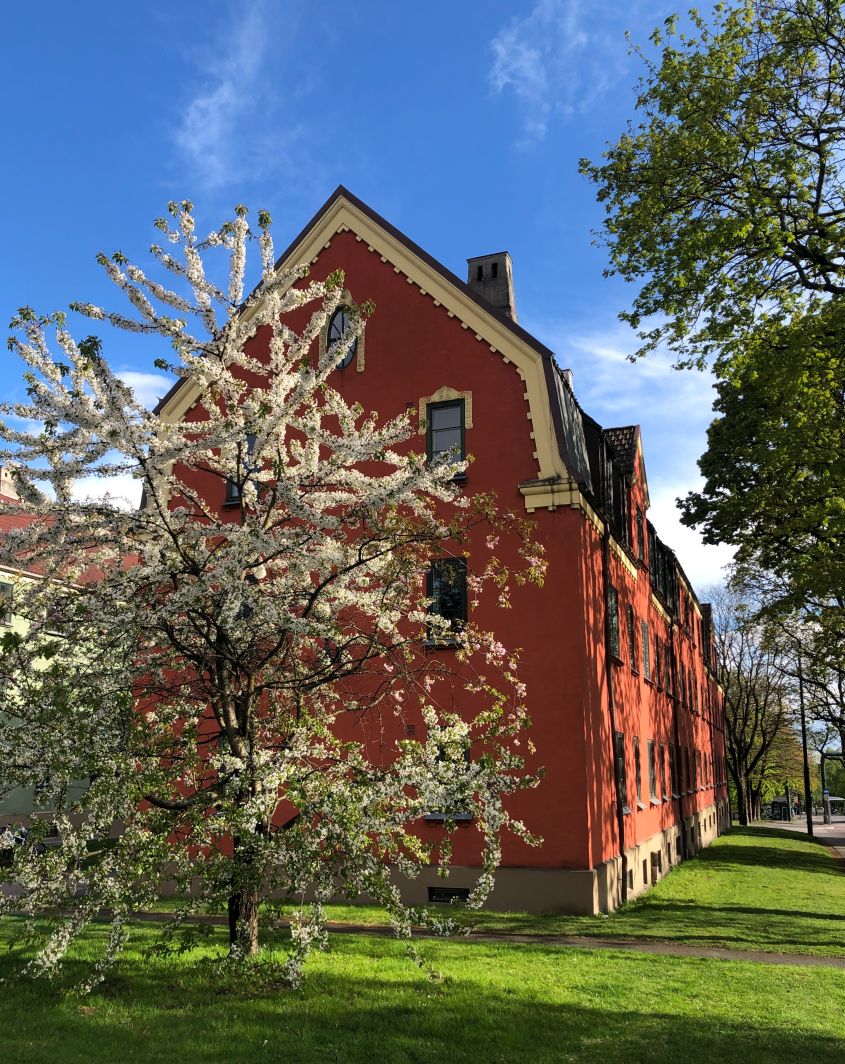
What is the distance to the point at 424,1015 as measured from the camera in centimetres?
792

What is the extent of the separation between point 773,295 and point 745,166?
2276mm

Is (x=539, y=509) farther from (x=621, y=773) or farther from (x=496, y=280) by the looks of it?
(x=496, y=280)

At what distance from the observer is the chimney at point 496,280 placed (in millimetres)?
21250

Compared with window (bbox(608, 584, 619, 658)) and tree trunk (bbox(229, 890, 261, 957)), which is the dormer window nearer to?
window (bbox(608, 584, 619, 658))

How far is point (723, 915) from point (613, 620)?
257 inches

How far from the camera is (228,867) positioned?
7148mm

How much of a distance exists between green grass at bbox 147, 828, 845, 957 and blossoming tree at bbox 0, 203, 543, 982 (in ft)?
9.70

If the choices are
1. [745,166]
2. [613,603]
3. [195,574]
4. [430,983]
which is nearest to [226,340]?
[195,574]

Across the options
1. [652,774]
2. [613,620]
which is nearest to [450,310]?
[613,620]

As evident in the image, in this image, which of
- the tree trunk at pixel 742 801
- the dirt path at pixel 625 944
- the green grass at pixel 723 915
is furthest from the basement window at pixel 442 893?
the tree trunk at pixel 742 801

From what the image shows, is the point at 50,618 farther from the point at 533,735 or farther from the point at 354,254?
the point at 354,254

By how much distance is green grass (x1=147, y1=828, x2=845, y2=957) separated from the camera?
43.7 feet

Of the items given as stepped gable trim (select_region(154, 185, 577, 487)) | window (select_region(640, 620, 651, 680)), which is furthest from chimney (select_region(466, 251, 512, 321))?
window (select_region(640, 620, 651, 680))

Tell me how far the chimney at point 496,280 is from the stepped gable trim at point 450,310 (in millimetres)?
3303
